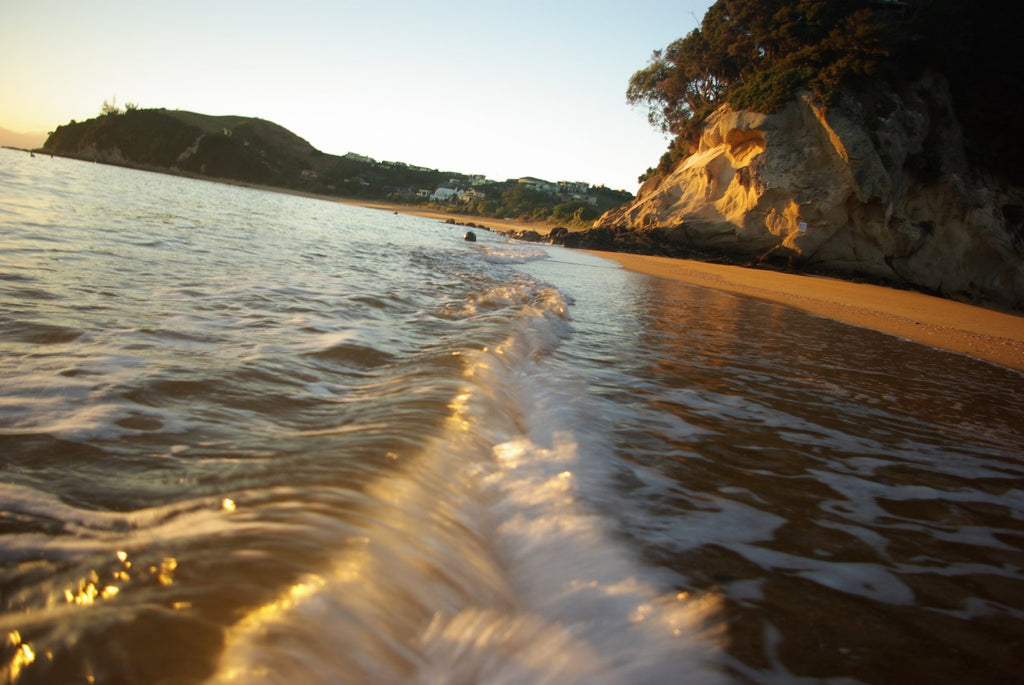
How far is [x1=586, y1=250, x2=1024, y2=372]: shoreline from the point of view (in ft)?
32.1

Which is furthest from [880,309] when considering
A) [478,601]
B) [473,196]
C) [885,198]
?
[473,196]

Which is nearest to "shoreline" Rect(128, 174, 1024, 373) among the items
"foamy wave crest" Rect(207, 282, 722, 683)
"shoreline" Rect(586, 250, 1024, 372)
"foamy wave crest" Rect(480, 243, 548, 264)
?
"shoreline" Rect(586, 250, 1024, 372)

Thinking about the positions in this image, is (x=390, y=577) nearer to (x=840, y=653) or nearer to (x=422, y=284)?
(x=840, y=653)

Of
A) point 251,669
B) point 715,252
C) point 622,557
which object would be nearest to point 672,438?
point 622,557

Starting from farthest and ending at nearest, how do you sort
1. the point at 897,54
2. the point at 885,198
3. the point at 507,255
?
the point at 897,54 < the point at 885,198 < the point at 507,255

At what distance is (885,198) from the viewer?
20047mm

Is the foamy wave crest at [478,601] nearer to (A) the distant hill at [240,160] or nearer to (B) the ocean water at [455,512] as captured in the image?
(B) the ocean water at [455,512]

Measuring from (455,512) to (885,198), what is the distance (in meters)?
23.3

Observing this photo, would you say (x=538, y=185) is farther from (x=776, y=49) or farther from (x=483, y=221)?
(x=776, y=49)

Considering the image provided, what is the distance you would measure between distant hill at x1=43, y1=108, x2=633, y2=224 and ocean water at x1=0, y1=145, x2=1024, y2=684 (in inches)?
2258

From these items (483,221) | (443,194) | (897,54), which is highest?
(897,54)

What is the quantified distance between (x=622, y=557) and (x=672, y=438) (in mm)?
1466

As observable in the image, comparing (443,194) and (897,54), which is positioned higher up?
(897,54)

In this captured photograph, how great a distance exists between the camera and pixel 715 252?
24562 millimetres
